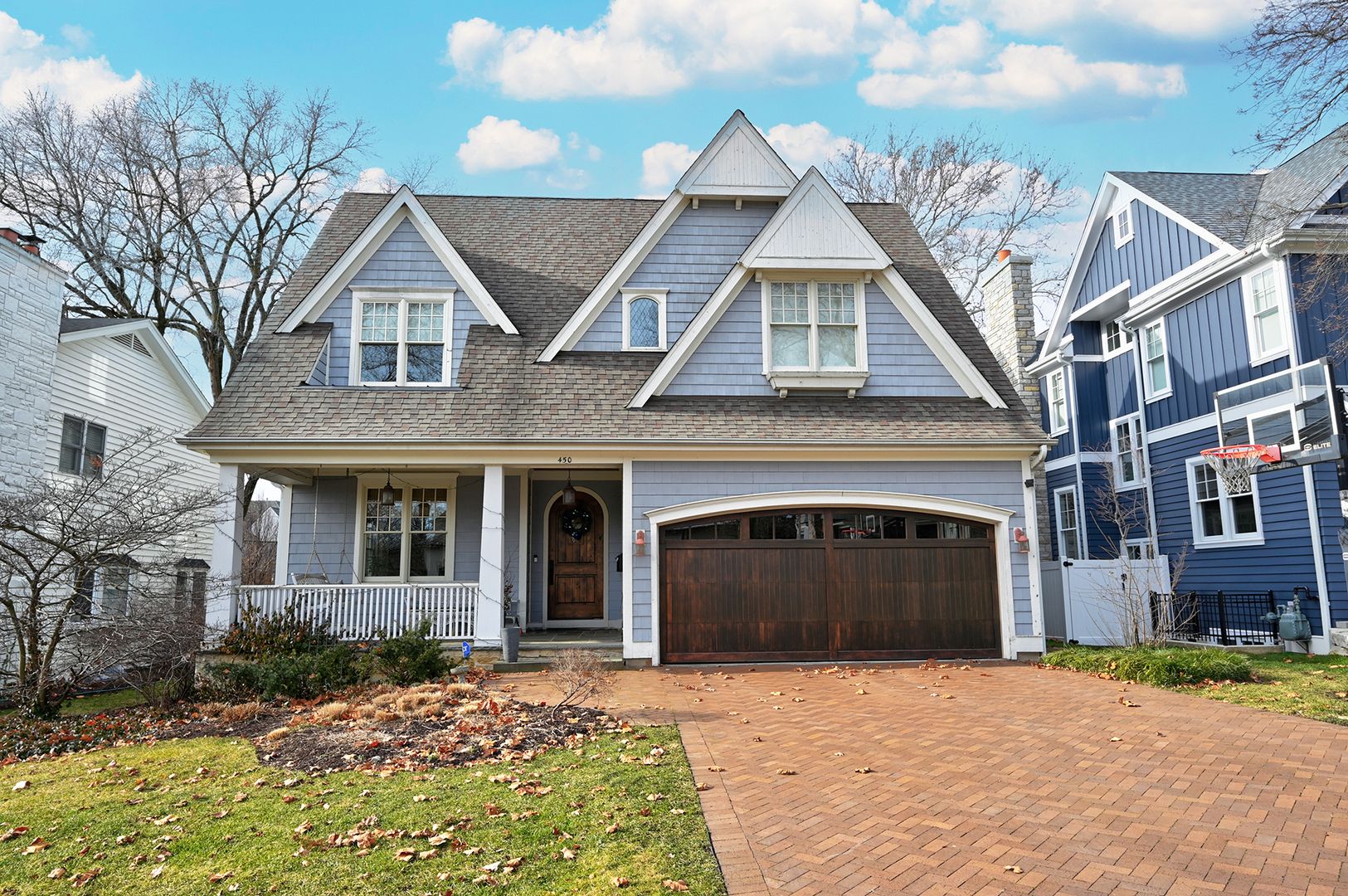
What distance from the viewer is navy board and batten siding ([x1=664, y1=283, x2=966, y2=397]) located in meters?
12.6

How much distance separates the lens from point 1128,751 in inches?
255

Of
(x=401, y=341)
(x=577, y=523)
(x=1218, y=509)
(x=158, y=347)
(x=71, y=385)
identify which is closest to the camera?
(x=401, y=341)

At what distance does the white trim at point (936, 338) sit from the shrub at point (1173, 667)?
4162 mm

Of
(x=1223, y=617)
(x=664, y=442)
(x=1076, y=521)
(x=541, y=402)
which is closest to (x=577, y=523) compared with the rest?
(x=541, y=402)

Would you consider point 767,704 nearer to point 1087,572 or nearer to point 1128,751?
point 1128,751

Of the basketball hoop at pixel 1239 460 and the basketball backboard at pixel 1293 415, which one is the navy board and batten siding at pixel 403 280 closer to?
the basketball hoop at pixel 1239 460

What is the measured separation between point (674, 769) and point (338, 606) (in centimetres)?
751

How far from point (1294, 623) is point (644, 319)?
1179 centimetres

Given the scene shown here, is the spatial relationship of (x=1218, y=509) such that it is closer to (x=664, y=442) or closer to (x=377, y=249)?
(x=664, y=442)

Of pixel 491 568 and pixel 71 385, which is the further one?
pixel 71 385

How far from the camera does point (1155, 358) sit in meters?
17.2

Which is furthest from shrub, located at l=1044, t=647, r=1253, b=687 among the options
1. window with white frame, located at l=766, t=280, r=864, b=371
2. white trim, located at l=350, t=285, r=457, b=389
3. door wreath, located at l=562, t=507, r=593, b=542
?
white trim, located at l=350, t=285, r=457, b=389

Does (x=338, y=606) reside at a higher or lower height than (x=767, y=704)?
higher

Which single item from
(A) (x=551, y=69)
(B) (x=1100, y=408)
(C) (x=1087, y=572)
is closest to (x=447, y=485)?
(A) (x=551, y=69)
